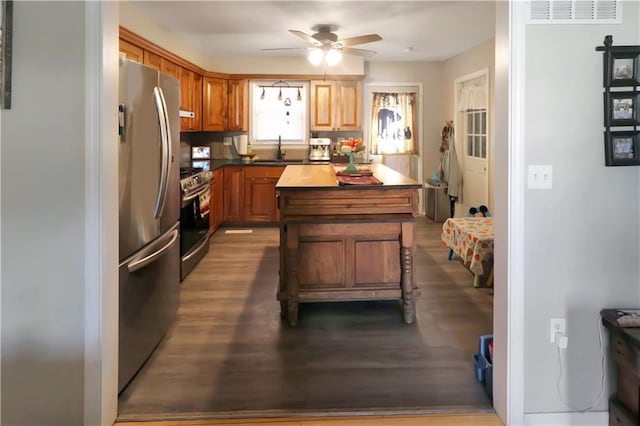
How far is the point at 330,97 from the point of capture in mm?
7527

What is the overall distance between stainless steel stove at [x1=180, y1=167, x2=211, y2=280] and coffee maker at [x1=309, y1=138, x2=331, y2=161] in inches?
87.7

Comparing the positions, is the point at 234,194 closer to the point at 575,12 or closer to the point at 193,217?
the point at 193,217

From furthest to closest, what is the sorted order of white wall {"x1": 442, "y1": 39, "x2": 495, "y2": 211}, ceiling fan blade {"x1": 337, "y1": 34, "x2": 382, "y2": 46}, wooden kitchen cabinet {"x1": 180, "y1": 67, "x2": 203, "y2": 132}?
white wall {"x1": 442, "y1": 39, "x2": 495, "y2": 211}, wooden kitchen cabinet {"x1": 180, "y1": 67, "x2": 203, "y2": 132}, ceiling fan blade {"x1": 337, "y1": 34, "x2": 382, "y2": 46}

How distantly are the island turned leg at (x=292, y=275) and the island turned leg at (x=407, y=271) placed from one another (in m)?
0.77

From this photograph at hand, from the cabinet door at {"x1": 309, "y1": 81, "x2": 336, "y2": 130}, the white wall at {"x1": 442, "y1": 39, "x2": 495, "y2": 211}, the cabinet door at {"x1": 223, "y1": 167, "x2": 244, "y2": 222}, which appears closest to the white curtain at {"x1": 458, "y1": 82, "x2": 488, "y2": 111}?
the white wall at {"x1": 442, "y1": 39, "x2": 495, "y2": 211}

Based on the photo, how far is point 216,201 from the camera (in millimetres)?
6727

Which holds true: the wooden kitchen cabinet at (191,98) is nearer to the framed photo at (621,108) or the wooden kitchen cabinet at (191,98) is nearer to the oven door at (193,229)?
the oven door at (193,229)

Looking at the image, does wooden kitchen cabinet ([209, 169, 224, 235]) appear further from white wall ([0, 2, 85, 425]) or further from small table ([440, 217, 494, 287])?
white wall ([0, 2, 85, 425])

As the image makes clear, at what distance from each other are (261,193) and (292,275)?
3.85 metres

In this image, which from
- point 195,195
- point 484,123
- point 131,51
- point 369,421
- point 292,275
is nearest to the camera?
point 369,421

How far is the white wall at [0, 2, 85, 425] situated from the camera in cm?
201

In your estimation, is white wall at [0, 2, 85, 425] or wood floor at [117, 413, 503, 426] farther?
wood floor at [117, 413, 503, 426]

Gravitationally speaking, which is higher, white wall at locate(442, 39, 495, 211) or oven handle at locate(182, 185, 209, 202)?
white wall at locate(442, 39, 495, 211)

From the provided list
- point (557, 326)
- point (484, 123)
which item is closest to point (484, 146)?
point (484, 123)
